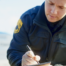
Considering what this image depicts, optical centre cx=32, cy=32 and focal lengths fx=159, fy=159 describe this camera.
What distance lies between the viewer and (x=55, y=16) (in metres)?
1.13

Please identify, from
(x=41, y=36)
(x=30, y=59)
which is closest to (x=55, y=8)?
(x=41, y=36)

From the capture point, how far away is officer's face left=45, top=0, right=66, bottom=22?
1.07m

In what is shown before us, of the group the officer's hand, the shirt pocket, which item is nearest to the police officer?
the shirt pocket

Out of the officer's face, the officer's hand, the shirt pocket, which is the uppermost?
the officer's face

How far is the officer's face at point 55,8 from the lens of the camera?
1.07 metres

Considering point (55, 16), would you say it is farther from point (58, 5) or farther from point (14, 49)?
point (14, 49)

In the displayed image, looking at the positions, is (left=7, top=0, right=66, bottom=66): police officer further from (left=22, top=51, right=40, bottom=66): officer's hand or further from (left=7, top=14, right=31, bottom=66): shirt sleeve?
(left=22, top=51, right=40, bottom=66): officer's hand

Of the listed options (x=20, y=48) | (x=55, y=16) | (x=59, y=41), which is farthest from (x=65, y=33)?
(x=20, y=48)

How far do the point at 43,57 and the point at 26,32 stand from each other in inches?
9.8

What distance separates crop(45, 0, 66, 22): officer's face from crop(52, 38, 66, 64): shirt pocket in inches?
8.8

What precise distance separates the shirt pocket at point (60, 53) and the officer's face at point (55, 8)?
0.74 ft

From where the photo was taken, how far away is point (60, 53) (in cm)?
129

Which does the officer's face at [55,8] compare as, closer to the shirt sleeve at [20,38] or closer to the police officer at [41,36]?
the police officer at [41,36]

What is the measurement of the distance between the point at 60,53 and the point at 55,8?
1.32 feet
